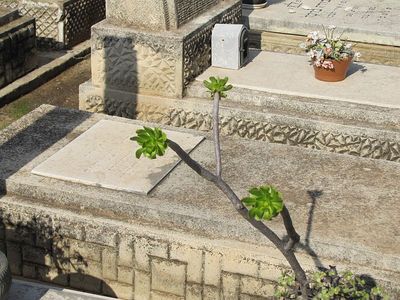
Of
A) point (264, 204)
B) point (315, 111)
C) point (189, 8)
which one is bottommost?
point (315, 111)

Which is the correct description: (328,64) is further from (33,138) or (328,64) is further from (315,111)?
(33,138)

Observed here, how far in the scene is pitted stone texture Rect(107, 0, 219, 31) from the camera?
9.13 metres

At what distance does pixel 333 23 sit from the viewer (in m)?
10.9

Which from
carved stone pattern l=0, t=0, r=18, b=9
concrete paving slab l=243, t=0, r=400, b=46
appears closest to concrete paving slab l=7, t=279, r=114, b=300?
concrete paving slab l=243, t=0, r=400, b=46

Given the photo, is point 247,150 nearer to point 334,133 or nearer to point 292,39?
point 334,133

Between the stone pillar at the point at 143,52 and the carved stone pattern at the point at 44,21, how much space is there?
2858 millimetres

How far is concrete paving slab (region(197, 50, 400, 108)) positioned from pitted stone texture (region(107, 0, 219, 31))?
70 centimetres

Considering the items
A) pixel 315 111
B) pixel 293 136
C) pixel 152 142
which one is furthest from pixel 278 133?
pixel 152 142

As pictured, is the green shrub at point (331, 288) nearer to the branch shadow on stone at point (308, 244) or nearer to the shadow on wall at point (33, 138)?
the branch shadow on stone at point (308, 244)

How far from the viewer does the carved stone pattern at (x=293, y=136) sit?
8430mm

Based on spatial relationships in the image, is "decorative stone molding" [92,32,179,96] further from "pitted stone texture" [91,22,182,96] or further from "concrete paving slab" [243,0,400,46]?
"concrete paving slab" [243,0,400,46]

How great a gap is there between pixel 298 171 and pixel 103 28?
122 inches

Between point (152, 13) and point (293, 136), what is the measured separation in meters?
2.04

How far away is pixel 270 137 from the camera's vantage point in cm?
874
